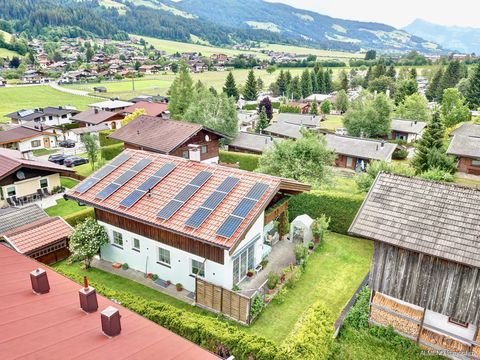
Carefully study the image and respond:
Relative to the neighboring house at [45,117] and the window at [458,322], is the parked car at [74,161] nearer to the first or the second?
the neighboring house at [45,117]

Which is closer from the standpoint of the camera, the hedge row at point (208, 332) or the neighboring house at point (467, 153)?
the hedge row at point (208, 332)

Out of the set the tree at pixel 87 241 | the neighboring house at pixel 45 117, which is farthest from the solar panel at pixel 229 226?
the neighboring house at pixel 45 117

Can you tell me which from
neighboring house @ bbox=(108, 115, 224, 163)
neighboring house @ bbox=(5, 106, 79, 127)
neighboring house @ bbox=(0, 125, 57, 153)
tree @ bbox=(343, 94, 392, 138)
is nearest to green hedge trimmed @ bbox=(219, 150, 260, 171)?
neighboring house @ bbox=(108, 115, 224, 163)

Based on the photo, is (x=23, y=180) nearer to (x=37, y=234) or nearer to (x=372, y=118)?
(x=37, y=234)

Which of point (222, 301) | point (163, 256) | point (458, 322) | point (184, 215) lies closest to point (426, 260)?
point (458, 322)

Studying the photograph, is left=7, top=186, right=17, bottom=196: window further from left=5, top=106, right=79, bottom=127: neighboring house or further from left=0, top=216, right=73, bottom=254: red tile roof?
left=5, top=106, right=79, bottom=127: neighboring house

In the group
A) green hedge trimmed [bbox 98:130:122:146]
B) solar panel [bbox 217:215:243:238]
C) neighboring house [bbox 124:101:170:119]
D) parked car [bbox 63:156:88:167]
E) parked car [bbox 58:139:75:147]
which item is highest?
solar panel [bbox 217:215:243:238]

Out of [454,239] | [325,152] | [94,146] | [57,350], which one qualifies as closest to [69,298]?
[57,350]
